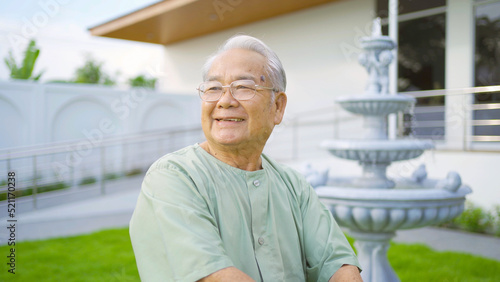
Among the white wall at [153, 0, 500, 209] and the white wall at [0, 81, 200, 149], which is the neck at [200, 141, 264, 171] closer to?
the white wall at [153, 0, 500, 209]

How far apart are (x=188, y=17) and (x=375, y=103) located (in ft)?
27.2

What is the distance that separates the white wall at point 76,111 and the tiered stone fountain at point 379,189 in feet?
23.6

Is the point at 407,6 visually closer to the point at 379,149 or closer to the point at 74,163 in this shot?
the point at 379,149

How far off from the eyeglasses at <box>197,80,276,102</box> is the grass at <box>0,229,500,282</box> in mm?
3219

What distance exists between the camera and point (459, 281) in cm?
420

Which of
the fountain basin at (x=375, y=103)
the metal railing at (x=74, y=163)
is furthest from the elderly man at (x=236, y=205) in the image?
the metal railing at (x=74, y=163)

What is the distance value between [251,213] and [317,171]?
1.73 meters

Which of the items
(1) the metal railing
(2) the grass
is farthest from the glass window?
(2) the grass

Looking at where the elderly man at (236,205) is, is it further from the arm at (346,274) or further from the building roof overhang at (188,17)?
the building roof overhang at (188,17)

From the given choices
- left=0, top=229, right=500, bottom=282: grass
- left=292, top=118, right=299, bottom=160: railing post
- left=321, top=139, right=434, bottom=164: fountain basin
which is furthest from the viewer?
left=292, top=118, right=299, bottom=160: railing post

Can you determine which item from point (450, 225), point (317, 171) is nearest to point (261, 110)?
point (317, 171)

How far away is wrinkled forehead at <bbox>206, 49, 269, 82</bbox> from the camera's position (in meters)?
1.63

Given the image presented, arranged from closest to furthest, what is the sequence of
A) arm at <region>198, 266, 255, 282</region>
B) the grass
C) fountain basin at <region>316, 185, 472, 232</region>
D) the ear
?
arm at <region>198, 266, 255, 282</region>, the ear, fountain basin at <region>316, 185, 472, 232</region>, the grass

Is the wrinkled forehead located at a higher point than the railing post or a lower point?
higher
